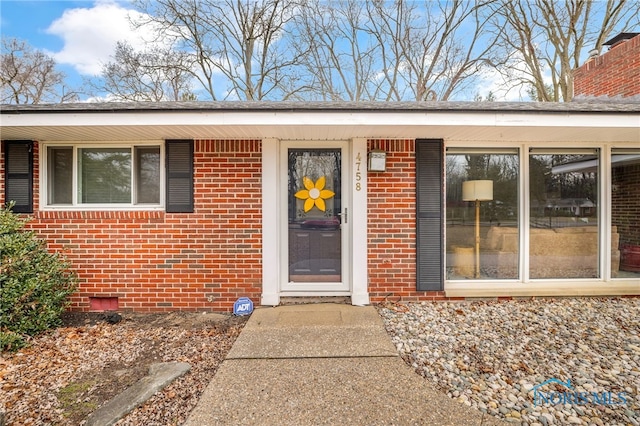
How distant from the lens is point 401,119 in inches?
132

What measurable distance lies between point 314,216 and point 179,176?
6.09ft

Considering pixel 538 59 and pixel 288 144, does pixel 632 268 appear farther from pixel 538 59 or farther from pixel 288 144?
pixel 538 59

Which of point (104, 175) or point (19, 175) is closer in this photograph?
point (19, 175)

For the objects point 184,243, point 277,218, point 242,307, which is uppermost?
point 277,218

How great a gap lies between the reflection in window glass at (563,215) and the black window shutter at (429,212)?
1.44 metres

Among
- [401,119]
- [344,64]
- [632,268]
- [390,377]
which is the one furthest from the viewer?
[344,64]

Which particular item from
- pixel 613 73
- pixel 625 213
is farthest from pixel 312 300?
pixel 613 73

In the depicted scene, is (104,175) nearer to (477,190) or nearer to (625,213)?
(477,190)

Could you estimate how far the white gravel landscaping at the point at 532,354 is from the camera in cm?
214

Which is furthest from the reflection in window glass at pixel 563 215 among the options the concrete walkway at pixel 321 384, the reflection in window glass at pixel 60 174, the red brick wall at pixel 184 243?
the reflection in window glass at pixel 60 174

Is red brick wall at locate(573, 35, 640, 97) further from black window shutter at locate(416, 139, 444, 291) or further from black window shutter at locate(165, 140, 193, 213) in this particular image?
black window shutter at locate(165, 140, 193, 213)

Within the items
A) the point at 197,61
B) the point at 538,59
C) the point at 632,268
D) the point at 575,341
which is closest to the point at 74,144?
the point at 575,341

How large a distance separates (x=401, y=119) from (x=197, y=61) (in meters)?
12.5

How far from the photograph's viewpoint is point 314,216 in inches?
167
